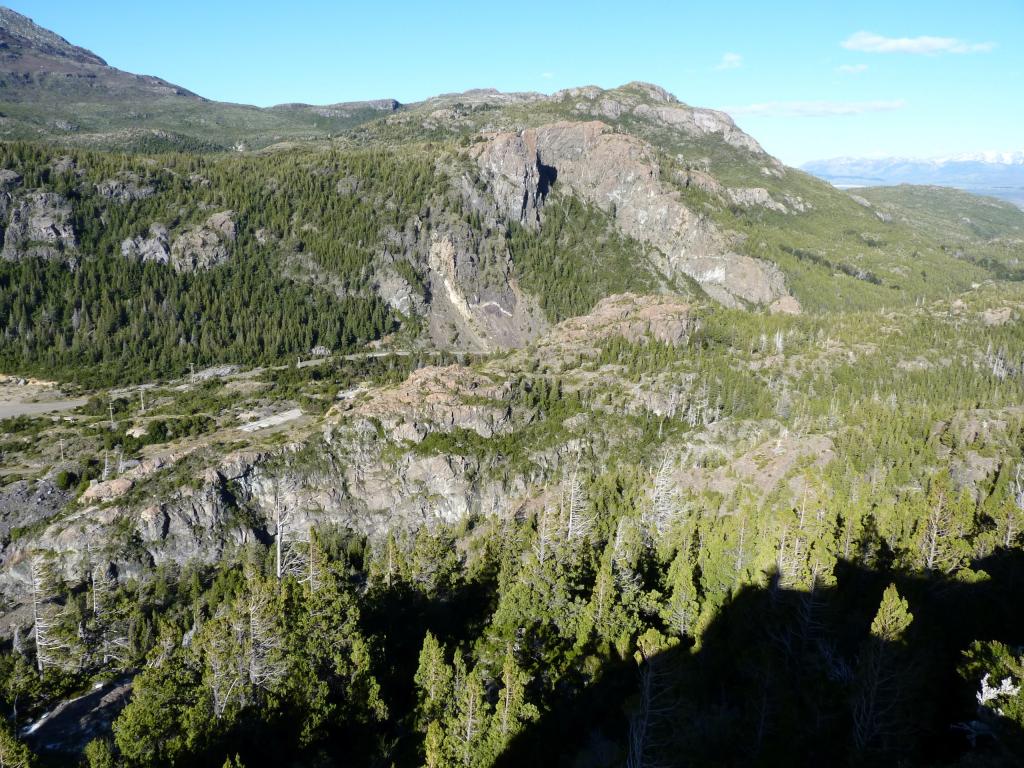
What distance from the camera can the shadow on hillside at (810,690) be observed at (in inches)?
1228

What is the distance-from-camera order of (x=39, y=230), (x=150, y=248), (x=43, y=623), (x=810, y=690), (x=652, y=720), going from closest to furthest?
(x=652, y=720)
(x=810, y=690)
(x=43, y=623)
(x=39, y=230)
(x=150, y=248)

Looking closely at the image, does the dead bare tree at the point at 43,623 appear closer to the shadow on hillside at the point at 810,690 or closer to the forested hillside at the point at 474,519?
the forested hillside at the point at 474,519

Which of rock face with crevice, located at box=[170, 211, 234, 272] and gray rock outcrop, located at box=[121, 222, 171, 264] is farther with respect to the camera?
rock face with crevice, located at box=[170, 211, 234, 272]

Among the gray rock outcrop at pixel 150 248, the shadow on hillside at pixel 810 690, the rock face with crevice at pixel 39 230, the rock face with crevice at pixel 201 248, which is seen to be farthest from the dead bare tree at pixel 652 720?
the rock face with crevice at pixel 39 230

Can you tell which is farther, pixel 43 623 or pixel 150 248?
pixel 150 248

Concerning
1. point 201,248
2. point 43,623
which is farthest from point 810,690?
point 201,248

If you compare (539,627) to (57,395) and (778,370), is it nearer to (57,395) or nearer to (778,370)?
(778,370)

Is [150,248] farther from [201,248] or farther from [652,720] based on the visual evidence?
[652,720]

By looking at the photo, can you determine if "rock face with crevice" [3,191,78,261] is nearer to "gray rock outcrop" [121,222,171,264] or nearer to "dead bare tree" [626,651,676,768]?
"gray rock outcrop" [121,222,171,264]

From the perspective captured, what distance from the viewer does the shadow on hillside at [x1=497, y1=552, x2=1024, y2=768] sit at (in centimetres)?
3119

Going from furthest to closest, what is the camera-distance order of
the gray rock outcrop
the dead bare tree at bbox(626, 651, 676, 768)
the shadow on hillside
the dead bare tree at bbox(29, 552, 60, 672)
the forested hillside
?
the gray rock outcrop < the dead bare tree at bbox(29, 552, 60, 672) < the forested hillside < the dead bare tree at bbox(626, 651, 676, 768) < the shadow on hillside

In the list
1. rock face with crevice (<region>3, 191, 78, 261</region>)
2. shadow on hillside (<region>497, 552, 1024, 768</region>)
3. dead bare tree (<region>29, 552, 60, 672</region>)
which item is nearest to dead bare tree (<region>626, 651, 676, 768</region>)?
shadow on hillside (<region>497, 552, 1024, 768</region>)

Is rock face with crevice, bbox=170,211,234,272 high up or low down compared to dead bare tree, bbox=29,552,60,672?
up

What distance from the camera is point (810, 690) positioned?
35812mm
